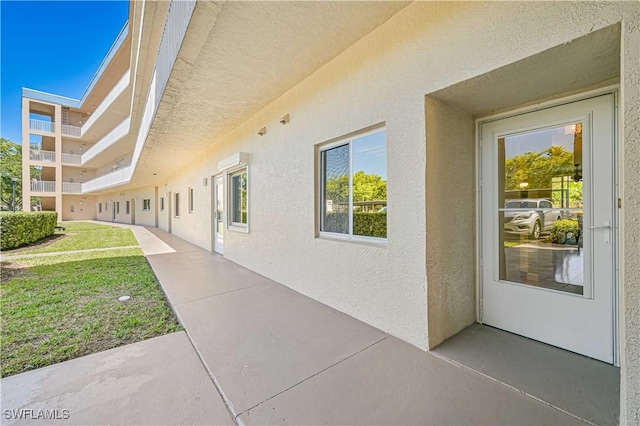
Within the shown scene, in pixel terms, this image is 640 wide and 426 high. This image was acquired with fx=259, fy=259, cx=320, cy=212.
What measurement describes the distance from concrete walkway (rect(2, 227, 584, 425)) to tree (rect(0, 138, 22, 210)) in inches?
1690

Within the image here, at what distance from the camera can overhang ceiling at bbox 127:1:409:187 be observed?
8.44ft

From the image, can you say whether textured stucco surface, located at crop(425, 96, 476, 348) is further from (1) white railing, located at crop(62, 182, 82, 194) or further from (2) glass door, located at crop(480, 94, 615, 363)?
(1) white railing, located at crop(62, 182, 82, 194)

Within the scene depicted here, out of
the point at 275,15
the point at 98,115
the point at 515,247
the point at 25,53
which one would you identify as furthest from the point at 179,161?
the point at 98,115

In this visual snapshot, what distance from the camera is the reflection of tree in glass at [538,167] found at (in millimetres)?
2520

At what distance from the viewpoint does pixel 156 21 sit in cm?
675

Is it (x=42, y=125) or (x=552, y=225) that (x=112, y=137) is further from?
(x=552, y=225)

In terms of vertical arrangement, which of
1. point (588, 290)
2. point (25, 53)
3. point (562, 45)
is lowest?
point (588, 290)

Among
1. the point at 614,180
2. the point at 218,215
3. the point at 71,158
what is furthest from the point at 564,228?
the point at 71,158

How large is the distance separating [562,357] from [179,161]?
38.1 ft

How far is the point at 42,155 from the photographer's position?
22.5 m

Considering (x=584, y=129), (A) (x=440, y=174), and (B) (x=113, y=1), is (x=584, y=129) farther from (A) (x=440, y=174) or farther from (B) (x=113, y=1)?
(B) (x=113, y=1)

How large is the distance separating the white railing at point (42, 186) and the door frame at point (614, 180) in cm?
3182

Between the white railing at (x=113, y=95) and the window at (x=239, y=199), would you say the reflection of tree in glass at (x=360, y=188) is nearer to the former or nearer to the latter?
the window at (x=239, y=199)

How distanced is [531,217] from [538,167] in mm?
525
